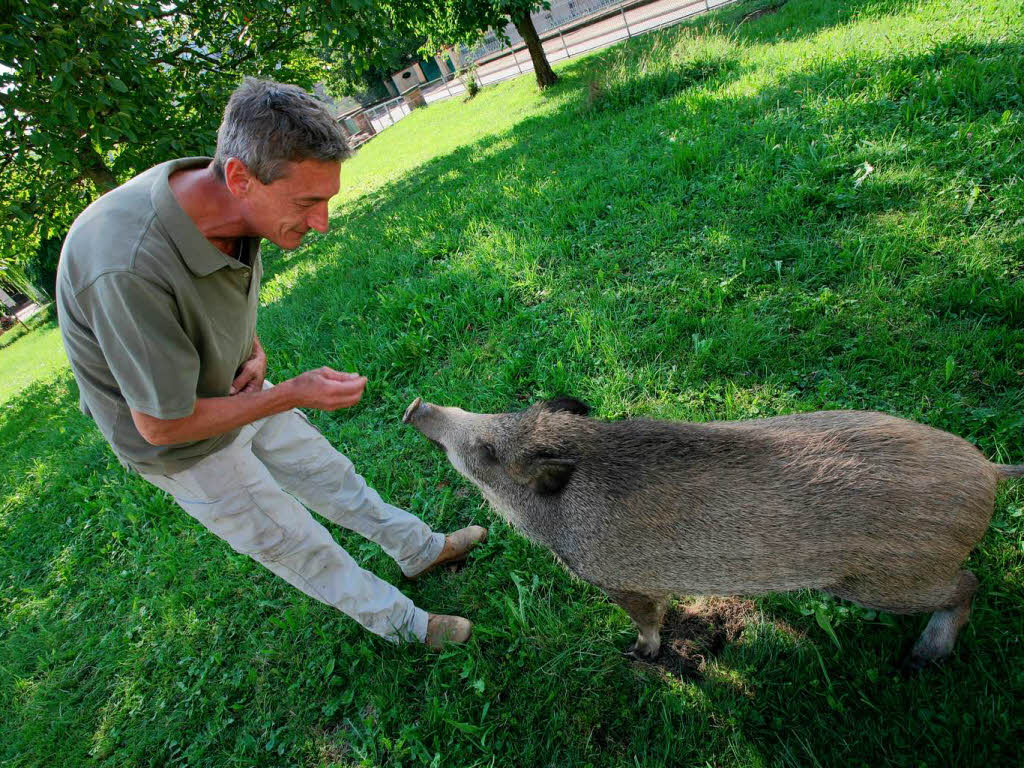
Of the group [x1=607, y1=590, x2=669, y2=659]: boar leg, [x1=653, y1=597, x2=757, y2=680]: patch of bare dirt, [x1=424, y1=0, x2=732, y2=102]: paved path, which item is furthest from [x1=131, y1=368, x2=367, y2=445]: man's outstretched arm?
[x1=424, y1=0, x2=732, y2=102]: paved path

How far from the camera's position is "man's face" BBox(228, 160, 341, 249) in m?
1.71

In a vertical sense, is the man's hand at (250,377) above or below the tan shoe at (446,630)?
above

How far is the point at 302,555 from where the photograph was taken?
2336 millimetres

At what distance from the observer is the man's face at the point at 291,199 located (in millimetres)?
1713

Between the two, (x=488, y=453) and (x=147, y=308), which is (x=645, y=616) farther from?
(x=147, y=308)

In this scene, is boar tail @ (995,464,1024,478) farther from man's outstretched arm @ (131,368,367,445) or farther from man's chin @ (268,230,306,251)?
man's chin @ (268,230,306,251)

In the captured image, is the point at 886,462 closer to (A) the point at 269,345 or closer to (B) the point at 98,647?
(B) the point at 98,647

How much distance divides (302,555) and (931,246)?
4359mm

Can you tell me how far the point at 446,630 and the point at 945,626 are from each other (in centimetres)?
221

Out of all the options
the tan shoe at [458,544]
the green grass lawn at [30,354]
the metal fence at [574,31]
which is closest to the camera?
the tan shoe at [458,544]

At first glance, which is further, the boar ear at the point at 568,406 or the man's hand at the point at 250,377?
the boar ear at the point at 568,406

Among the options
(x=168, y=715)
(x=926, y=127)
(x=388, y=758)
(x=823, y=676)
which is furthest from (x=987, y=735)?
(x=926, y=127)

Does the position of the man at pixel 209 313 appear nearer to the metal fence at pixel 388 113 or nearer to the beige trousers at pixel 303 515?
the beige trousers at pixel 303 515

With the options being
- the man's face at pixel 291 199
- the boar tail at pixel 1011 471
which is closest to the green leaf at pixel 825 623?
the boar tail at pixel 1011 471
